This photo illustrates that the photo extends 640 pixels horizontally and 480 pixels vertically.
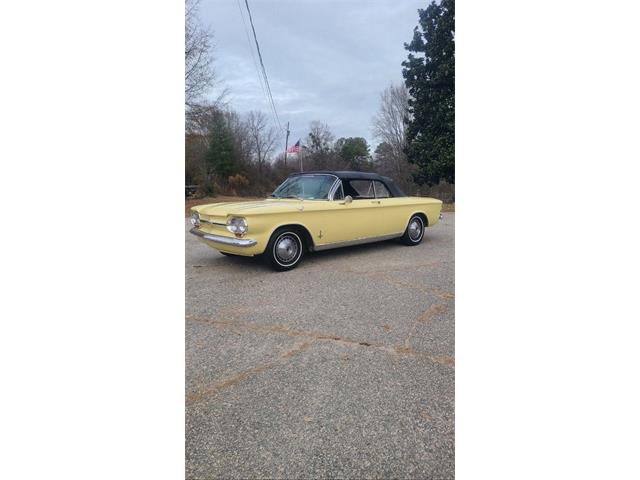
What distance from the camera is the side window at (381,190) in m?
5.52

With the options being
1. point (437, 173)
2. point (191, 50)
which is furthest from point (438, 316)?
point (191, 50)

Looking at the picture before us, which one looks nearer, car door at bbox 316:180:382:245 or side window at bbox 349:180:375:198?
car door at bbox 316:180:382:245

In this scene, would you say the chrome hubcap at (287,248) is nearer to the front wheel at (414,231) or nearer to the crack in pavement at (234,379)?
the crack in pavement at (234,379)

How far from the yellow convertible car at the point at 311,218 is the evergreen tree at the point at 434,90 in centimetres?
225

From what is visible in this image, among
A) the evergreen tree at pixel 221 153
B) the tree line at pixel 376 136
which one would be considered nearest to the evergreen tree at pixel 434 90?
the tree line at pixel 376 136

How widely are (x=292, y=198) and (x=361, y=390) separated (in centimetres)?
365

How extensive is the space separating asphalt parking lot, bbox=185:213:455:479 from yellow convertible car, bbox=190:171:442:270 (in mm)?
681

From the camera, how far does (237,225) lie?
13.1ft

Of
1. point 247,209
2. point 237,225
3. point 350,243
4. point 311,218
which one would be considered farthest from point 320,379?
point 350,243

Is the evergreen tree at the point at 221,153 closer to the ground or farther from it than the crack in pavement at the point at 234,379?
farther from it

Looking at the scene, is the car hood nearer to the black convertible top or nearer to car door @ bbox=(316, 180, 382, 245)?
car door @ bbox=(316, 180, 382, 245)

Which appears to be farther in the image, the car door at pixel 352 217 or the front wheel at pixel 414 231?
the front wheel at pixel 414 231

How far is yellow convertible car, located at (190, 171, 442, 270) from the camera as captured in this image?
407 cm

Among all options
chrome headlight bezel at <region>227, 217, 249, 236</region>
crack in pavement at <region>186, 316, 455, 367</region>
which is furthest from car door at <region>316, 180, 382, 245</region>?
crack in pavement at <region>186, 316, 455, 367</region>
